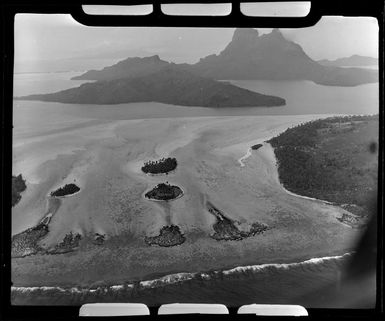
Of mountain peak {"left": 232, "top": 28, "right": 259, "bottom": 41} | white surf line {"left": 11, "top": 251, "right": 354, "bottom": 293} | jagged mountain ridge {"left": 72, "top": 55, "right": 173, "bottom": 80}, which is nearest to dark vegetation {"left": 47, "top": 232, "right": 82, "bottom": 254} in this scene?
white surf line {"left": 11, "top": 251, "right": 354, "bottom": 293}

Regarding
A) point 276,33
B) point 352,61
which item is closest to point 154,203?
point 276,33

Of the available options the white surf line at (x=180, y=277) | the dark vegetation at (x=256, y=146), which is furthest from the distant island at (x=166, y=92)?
the white surf line at (x=180, y=277)

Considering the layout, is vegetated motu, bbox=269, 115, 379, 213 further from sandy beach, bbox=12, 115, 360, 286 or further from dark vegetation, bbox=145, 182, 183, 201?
dark vegetation, bbox=145, 182, 183, 201

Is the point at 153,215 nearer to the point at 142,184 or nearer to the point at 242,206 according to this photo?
the point at 142,184

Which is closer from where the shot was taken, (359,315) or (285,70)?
(359,315)

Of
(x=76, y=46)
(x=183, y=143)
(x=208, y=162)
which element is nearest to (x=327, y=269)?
(x=208, y=162)

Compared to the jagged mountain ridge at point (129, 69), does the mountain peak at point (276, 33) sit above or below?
above

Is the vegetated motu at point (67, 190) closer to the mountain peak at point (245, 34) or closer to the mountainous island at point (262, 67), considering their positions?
the mountainous island at point (262, 67)
